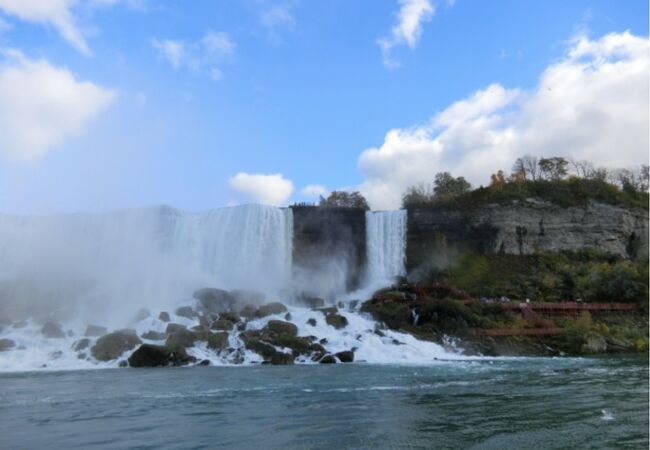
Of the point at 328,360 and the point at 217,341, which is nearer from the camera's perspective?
the point at 328,360

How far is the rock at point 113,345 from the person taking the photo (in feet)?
93.9

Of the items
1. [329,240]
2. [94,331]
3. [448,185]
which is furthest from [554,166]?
[94,331]

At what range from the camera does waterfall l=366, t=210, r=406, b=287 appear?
161 ft

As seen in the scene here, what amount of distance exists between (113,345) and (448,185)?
52.4 metres

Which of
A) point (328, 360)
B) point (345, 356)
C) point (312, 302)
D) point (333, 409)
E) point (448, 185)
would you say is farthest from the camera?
point (448, 185)

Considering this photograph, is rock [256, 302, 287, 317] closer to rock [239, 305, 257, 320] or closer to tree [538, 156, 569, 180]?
rock [239, 305, 257, 320]

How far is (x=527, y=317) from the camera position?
38.6m

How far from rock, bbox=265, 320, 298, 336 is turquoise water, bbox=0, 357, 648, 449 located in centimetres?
844

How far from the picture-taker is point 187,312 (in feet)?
115

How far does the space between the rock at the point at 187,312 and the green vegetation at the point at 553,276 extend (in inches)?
834

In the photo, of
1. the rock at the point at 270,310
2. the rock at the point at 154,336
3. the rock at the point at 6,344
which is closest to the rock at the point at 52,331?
the rock at the point at 6,344

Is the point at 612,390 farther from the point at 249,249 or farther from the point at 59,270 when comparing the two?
the point at 59,270

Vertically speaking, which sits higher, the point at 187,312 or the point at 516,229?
the point at 516,229

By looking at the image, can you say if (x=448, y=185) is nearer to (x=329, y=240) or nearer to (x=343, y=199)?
(x=343, y=199)
